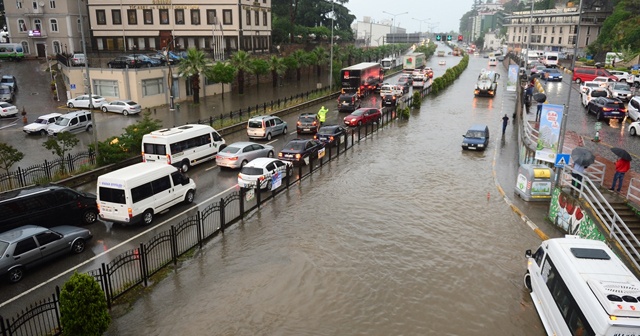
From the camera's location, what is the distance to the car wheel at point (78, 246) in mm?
14859

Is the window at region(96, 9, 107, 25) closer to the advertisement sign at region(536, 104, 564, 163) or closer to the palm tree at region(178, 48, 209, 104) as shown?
the palm tree at region(178, 48, 209, 104)

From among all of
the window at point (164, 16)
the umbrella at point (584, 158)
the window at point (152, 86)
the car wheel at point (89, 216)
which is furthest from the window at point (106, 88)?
the umbrella at point (584, 158)

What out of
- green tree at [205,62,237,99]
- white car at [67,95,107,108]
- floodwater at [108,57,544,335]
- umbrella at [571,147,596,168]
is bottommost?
floodwater at [108,57,544,335]

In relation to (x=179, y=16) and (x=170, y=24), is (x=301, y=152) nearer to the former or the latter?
(x=179, y=16)

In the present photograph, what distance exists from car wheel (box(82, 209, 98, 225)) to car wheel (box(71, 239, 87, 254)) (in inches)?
98.7

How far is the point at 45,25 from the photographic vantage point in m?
64.4

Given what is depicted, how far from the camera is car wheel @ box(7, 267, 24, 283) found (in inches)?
515

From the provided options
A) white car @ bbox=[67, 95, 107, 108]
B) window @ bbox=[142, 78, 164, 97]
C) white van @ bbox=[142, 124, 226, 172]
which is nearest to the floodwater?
white van @ bbox=[142, 124, 226, 172]

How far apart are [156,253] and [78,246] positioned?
2.61 meters

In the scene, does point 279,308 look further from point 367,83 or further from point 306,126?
point 367,83

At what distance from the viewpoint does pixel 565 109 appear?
1998 cm

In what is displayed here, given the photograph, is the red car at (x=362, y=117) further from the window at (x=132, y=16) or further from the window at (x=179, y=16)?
the window at (x=132, y=16)

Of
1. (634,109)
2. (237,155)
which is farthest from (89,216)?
(634,109)

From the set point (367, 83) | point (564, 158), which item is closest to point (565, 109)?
point (564, 158)
